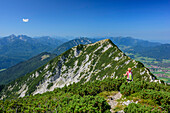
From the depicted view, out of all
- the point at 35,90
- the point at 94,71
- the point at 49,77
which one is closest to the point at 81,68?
the point at 94,71

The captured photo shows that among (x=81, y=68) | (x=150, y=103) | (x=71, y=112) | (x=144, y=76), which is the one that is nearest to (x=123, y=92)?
(x=150, y=103)

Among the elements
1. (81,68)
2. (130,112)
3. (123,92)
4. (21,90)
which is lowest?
(21,90)

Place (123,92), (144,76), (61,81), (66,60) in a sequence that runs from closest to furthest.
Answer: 1. (123,92)
2. (144,76)
3. (61,81)
4. (66,60)

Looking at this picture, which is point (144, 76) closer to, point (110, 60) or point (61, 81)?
point (110, 60)

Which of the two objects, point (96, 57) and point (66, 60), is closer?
point (96, 57)

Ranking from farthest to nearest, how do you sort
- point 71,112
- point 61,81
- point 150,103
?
point 61,81 → point 150,103 → point 71,112

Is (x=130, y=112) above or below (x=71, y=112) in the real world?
above

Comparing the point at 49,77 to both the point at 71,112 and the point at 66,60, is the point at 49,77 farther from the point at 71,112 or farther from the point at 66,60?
the point at 71,112

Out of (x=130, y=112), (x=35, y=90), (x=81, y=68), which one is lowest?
(x=35, y=90)

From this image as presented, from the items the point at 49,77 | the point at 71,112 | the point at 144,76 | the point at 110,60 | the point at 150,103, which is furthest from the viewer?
the point at 49,77
